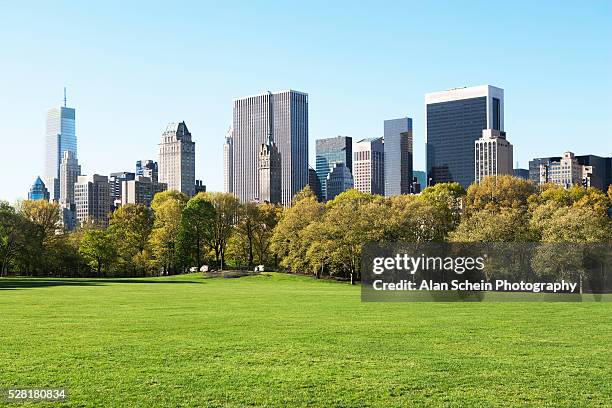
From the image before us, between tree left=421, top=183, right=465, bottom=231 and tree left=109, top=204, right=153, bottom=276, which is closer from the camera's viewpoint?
tree left=421, top=183, right=465, bottom=231

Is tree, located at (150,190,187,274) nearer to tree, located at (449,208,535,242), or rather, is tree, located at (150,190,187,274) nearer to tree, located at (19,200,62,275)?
tree, located at (19,200,62,275)

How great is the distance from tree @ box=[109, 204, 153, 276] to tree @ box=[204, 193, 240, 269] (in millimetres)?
9853

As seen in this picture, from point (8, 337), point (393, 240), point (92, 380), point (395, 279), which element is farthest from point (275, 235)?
point (92, 380)

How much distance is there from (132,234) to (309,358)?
299 ft

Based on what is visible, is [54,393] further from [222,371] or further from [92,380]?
[222,371]

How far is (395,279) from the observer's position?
4806 centimetres

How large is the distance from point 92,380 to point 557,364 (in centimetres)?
1038

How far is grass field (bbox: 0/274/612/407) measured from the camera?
14.4 metres

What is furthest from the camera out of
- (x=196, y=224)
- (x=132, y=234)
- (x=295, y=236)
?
(x=132, y=234)

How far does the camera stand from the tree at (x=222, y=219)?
102 metres

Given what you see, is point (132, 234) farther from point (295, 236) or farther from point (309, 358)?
point (309, 358)

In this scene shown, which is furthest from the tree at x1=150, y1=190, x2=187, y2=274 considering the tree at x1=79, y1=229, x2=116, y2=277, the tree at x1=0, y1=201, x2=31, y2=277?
the tree at x1=0, y1=201, x2=31, y2=277

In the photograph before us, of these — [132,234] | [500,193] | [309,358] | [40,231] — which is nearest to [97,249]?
[40,231]

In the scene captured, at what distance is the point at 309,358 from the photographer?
60.4 ft
